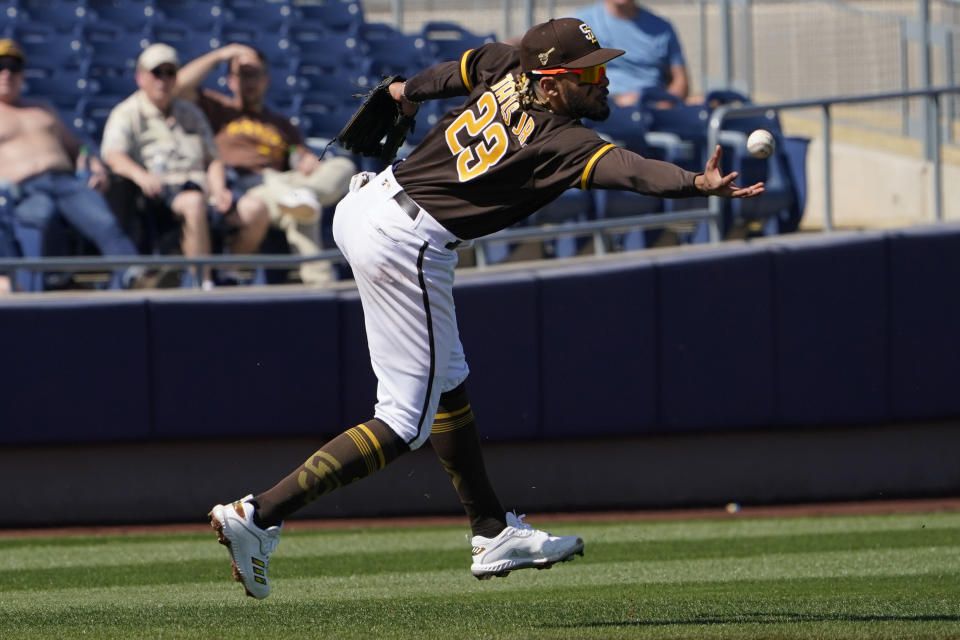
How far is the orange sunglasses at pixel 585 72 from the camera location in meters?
4.38

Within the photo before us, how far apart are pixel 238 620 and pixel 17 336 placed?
387 cm

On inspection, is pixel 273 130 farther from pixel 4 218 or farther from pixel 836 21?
pixel 836 21

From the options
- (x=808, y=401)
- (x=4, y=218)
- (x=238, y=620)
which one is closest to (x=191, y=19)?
(x=4, y=218)

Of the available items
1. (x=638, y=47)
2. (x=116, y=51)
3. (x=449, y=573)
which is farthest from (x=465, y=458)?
(x=116, y=51)

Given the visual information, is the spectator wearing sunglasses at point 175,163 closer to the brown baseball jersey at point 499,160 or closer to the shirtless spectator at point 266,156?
the shirtless spectator at point 266,156

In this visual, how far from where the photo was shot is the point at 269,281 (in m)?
8.54

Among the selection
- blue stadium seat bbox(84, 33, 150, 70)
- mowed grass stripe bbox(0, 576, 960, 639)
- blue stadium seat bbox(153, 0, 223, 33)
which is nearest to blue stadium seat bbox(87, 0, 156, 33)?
blue stadium seat bbox(153, 0, 223, 33)

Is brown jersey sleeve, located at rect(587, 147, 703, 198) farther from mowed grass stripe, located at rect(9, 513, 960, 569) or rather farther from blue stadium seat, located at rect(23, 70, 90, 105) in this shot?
blue stadium seat, located at rect(23, 70, 90, 105)

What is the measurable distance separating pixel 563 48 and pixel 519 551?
5.33 ft

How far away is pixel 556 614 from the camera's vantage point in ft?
15.5

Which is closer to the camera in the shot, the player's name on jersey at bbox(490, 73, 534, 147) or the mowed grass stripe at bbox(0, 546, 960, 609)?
the player's name on jersey at bbox(490, 73, 534, 147)

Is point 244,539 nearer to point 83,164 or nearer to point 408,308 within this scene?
point 408,308

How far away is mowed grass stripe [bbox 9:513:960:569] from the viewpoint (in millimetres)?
7066

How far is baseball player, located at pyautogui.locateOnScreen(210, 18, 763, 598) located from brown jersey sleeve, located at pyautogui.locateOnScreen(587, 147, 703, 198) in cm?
2
